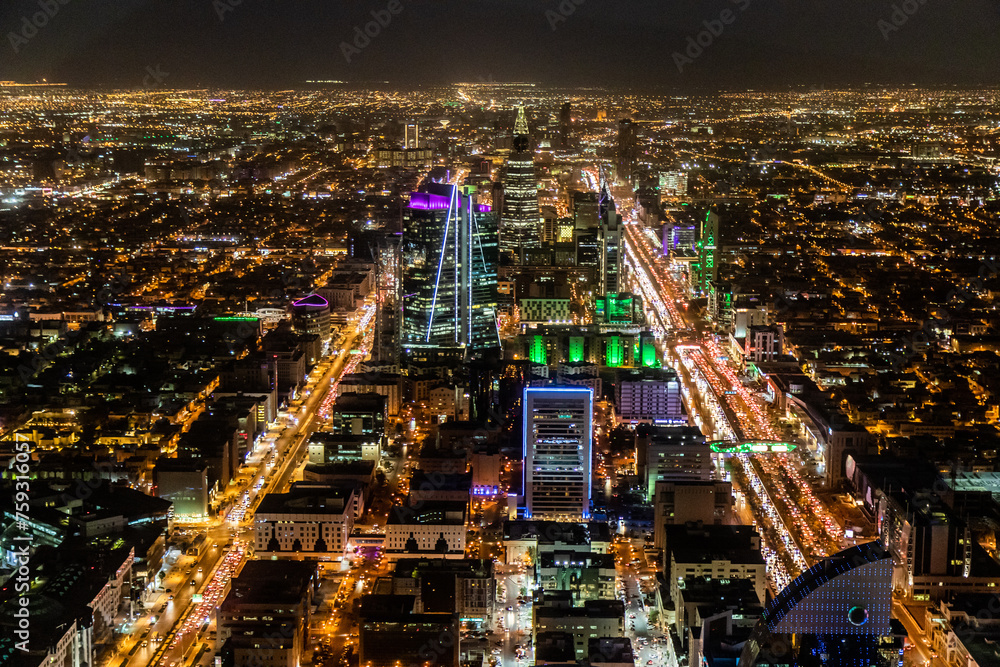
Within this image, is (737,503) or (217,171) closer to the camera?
(737,503)

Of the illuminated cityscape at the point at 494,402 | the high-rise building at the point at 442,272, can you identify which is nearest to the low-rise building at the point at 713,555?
the illuminated cityscape at the point at 494,402

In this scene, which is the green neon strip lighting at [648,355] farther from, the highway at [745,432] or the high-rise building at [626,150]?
the high-rise building at [626,150]

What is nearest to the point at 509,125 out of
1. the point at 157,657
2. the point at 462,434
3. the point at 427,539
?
the point at 462,434

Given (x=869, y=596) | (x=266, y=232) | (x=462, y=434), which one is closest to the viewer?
(x=869, y=596)

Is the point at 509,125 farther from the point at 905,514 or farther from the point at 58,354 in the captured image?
the point at 905,514

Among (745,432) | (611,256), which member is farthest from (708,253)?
(745,432)

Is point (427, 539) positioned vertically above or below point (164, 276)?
below

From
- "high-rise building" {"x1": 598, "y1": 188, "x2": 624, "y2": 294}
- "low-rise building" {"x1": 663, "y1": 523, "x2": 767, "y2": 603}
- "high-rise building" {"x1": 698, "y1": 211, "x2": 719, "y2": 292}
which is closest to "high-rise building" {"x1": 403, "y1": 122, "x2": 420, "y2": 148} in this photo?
"high-rise building" {"x1": 698, "y1": 211, "x2": 719, "y2": 292}
